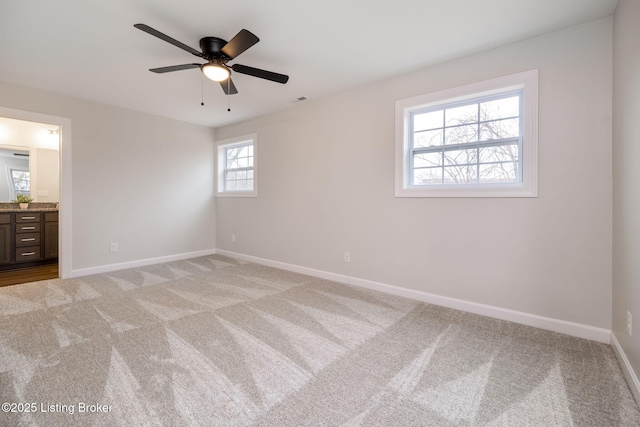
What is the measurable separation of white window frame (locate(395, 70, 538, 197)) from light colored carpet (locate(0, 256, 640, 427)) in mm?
1200

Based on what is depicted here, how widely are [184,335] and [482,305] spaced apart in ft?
8.89

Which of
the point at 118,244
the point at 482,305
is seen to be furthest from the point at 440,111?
the point at 118,244

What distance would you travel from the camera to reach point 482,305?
267 centimetres

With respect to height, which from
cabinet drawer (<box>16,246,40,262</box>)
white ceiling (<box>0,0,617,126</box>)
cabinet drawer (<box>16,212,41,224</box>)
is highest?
white ceiling (<box>0,0,617,126</box>)

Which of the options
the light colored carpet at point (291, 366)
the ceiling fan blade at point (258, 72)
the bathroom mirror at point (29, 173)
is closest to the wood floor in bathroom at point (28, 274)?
the light colored carpet at point (291, 366)

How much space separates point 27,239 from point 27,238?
16 millimetres

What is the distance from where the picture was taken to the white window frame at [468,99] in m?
2.39

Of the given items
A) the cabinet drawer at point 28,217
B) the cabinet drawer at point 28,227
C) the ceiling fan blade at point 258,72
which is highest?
the ceiling fan blade at point 258,72

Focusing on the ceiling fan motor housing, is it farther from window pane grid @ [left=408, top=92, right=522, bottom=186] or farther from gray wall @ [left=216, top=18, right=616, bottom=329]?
window pane grid @ [left=408, top=92, right=522, bottom=186]

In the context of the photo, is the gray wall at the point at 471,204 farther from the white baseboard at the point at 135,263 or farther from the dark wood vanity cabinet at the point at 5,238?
the dark wood vanity cabinet at the point at 5,238

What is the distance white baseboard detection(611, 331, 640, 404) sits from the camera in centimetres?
153

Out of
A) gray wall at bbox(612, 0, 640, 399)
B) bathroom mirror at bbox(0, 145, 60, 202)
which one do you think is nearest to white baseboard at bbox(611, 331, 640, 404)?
gray wall at bbox(612, 0, 640, 399)

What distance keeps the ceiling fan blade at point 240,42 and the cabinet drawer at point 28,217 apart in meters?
4.70

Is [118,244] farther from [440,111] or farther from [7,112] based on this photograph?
[440,111]
